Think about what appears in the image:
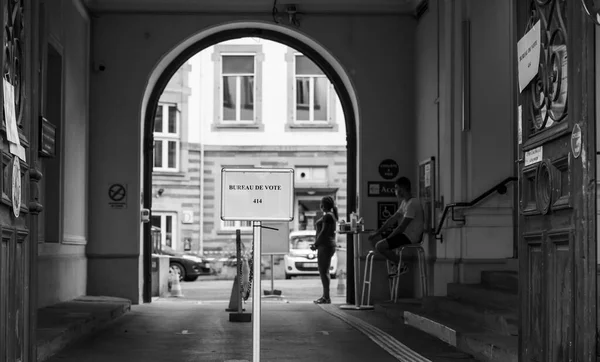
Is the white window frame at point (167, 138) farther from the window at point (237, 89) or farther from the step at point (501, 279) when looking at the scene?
the step at point (501, 279)

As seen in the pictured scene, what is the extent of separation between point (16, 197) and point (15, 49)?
3.06 feet

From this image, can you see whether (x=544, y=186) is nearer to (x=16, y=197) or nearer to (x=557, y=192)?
(x=557, y=192)

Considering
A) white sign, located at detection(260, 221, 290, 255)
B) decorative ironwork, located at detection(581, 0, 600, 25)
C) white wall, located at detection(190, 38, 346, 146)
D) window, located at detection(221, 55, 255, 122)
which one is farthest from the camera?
window, located at detection(221, 55, 255, 122)

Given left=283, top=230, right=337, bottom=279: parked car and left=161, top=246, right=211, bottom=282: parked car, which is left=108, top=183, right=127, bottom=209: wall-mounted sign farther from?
left=283, top=230, right=337, bottom=279: parked car

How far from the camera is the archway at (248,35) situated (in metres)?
16.5

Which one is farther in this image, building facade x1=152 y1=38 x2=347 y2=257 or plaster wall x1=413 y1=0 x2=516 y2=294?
building facade x1=152 y1=38 x2=347 y2=257

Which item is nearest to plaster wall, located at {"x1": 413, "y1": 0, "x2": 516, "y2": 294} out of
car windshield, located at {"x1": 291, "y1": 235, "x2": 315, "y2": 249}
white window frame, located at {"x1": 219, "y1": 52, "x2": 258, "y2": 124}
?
car windshield, located at {"x1": 291, "y1": 235, "x2": 315, "y2": 249}

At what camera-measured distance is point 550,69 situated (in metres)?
5.76

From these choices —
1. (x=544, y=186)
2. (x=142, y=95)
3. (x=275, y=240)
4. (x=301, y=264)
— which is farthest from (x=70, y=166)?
(x=301, y=264)

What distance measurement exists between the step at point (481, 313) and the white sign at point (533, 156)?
9.81 feet

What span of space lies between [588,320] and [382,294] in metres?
10.9

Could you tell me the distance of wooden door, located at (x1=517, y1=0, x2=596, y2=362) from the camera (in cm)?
514

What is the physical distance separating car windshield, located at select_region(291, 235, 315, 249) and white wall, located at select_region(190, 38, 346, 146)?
17.0 feet

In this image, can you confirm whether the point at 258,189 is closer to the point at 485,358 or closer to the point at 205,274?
the point at 485,358
